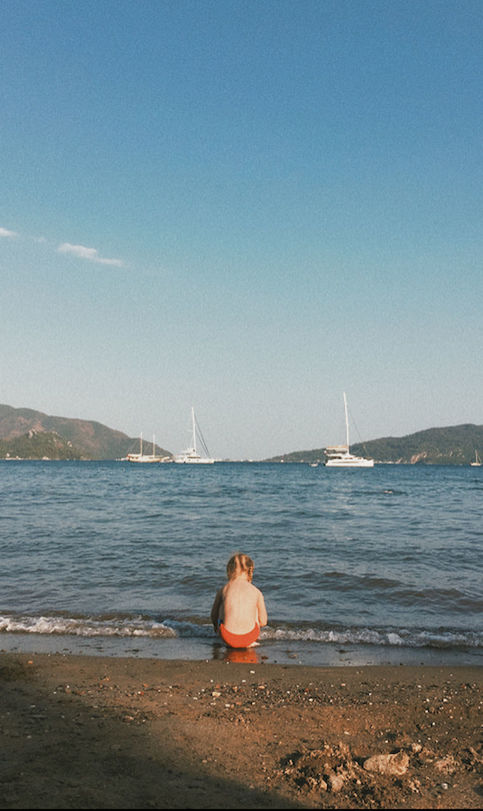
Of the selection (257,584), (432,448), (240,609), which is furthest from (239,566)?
(432,448)

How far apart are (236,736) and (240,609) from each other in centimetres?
296

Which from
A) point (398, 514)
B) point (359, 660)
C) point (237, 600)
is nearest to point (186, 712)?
point (237, 600)

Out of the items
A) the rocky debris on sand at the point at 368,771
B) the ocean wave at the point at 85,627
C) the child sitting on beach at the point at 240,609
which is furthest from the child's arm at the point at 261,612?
the rocky debris on sand at the point at 368,771

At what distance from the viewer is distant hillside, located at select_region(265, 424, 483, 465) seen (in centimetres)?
17975

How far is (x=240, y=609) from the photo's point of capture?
7.09m

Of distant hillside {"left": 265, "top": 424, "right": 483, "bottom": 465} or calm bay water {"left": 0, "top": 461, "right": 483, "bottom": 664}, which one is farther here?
distant hillside {"left": 265, "top": 424, "right": 483, "bottom": 465}

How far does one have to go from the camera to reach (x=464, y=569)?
12477 mm

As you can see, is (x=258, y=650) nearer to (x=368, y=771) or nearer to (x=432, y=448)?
(x=368, y=771)

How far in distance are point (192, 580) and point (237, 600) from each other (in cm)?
431

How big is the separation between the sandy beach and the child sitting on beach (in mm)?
808

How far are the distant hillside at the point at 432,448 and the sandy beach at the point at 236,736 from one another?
181 meters

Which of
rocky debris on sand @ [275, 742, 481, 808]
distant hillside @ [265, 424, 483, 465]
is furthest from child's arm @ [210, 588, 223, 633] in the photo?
distant hillside @ [265, 424, 483, 465]

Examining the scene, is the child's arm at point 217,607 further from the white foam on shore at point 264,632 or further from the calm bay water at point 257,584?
the white foam on shore at point 264,632

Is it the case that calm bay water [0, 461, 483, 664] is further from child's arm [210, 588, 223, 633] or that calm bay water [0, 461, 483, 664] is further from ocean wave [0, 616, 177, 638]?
child's arm [210, 588, 223, 633]
